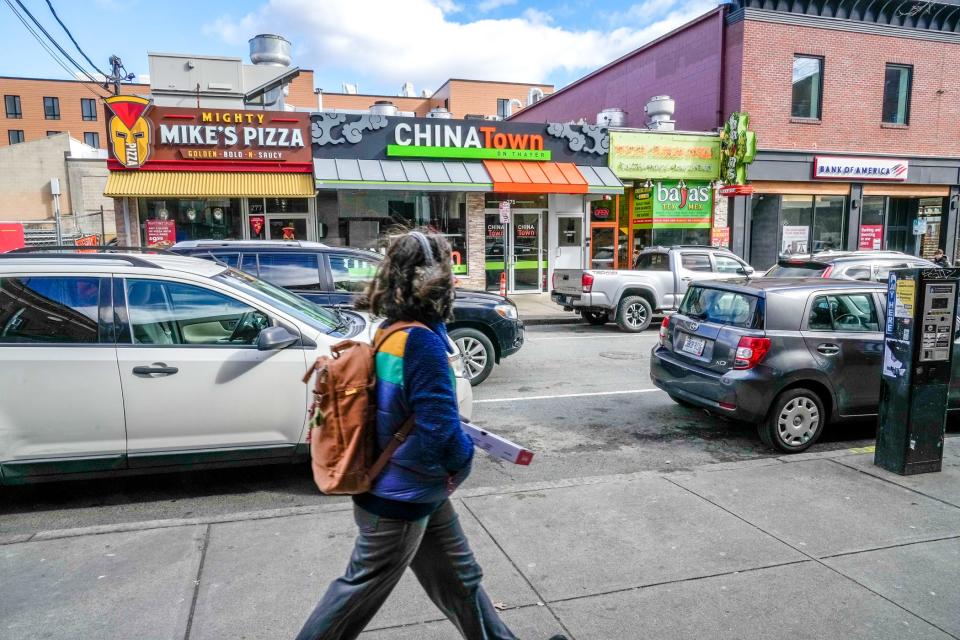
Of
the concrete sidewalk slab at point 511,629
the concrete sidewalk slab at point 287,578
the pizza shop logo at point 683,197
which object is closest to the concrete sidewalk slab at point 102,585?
the concrete sidewalk slab at point 287,578

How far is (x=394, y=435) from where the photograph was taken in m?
2.33

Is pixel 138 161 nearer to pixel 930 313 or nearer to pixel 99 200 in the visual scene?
pixel 930 313

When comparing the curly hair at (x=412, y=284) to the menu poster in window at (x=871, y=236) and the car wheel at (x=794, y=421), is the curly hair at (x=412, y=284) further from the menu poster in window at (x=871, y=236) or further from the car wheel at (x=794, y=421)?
the menu poster in window at (x=871, y=236)

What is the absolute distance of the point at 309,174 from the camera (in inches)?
663

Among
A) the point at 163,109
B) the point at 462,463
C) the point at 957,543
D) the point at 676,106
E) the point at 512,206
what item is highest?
the point at 676,106

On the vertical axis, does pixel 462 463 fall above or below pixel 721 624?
→ above

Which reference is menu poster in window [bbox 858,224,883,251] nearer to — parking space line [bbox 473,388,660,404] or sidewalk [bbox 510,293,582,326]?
sidewalk [bbox 510,293,582,326]

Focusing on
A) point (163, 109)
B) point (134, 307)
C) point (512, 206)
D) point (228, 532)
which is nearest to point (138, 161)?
point (163, 109)

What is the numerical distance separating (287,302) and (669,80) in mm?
20865

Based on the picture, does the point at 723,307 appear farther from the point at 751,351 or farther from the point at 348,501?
the point at 348,501

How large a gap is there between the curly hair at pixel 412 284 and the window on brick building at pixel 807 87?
21.3 metres

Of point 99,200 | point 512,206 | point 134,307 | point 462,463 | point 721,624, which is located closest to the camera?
point 462,463

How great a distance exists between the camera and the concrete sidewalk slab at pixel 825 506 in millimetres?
4117

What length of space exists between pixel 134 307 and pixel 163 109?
13161 millimetres
